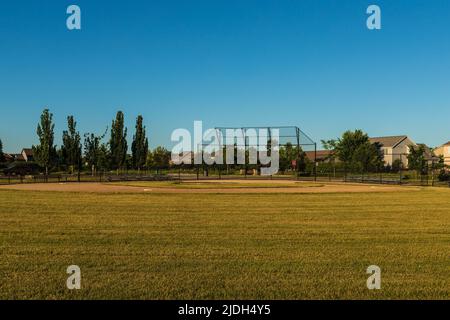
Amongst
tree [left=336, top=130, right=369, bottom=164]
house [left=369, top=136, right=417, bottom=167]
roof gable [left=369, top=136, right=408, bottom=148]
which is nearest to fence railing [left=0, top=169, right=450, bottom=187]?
tree [left=336, top=130, right=369, bottom=164]

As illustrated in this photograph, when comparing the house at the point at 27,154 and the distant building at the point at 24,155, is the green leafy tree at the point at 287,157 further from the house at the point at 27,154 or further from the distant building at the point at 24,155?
the distant building at the point at 24,155

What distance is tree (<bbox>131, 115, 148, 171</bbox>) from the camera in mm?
69625

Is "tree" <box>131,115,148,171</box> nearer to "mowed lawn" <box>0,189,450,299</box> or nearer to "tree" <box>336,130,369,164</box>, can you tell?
"tree" <box>336,130,369,164</box>

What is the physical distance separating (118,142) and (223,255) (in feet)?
192

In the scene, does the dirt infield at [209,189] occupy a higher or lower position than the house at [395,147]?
lower

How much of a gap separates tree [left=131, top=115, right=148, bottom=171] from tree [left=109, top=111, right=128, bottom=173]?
457 cm

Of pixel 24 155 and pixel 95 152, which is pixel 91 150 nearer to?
pixel 95 152

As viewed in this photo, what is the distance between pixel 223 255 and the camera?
7.47 meters

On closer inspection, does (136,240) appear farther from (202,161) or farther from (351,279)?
(202,161)

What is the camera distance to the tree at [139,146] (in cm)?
6962

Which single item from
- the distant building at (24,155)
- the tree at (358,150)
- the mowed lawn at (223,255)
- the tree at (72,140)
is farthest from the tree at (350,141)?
the distant building at (24,155)

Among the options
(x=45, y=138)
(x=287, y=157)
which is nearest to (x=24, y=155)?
(x=45, y=138)

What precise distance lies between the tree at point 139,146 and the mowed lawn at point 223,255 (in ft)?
187
